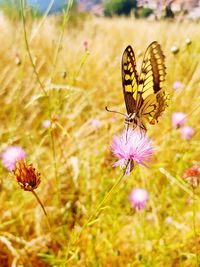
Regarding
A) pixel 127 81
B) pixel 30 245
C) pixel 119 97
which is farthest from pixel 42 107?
pixel 127 81

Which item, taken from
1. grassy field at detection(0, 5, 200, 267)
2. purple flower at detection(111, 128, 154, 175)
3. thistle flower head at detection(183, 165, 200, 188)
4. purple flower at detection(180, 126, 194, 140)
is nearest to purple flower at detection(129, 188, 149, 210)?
grassy field at detection(0, 5, 200, 267)

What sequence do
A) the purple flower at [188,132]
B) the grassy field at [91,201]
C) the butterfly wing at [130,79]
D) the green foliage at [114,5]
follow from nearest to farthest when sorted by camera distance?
the butterfly wing at [130,79], the grassy field at [91,201], the purple flower at [188,132], the green foliage at [114,5]

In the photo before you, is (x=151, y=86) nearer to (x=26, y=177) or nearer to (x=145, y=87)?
(x=145, y=87)

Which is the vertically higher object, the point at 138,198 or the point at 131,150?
the point at 138,198

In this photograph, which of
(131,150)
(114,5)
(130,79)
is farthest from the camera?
(114,5)

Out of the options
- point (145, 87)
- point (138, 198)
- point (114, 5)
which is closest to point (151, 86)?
point (145, 87)

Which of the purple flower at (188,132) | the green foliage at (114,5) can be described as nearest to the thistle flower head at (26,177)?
the green foliage at (114,5)

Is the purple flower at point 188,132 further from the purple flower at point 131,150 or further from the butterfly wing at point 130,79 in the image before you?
the purple flower at point 131,150
